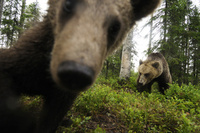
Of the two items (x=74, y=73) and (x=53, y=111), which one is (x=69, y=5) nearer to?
(x=74, y=73)

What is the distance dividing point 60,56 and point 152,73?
8.84 m

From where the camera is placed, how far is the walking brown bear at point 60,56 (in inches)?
55.7

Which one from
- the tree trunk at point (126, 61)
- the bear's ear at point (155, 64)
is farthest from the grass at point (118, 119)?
the bear's ear at point (155, 64)

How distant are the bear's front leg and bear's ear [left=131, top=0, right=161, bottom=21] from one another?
182cm

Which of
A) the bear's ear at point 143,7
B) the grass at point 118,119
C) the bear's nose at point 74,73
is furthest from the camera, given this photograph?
the grass at point 118,119

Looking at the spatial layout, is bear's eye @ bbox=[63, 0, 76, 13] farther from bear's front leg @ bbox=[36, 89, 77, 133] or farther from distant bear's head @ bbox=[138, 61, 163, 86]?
distant bear's head @ bbox=[138, 61, 163, 86]

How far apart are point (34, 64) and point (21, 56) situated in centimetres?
19

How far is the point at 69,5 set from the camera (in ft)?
6.00

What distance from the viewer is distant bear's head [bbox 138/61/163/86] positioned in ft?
30.7

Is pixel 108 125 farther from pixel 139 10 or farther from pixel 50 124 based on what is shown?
pixel 139 10

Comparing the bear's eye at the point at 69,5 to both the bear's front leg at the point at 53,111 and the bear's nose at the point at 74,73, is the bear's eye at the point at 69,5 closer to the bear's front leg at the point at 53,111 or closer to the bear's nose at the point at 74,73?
the bear's nose at the point at 74,73

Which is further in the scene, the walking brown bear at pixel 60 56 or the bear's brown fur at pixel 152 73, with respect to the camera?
the bear's brown fur at pixel 152 73

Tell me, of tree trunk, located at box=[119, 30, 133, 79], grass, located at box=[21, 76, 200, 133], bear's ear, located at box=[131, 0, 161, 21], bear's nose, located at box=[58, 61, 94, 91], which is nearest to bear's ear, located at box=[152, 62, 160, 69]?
tree trunk, located at box=[119, 30, 133, 79]

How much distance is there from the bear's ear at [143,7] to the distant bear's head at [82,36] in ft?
0.85
